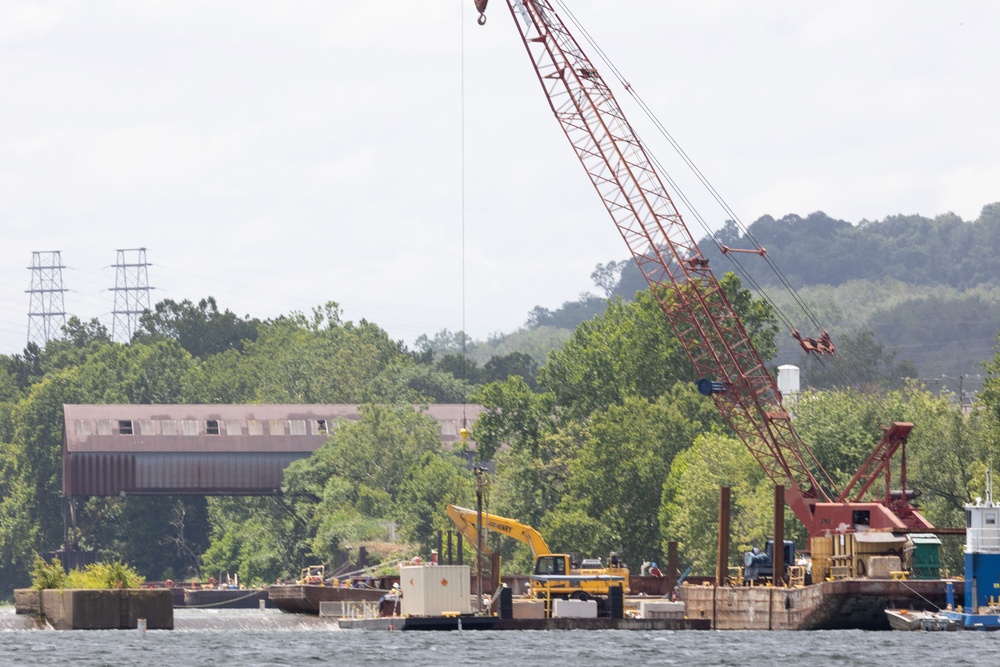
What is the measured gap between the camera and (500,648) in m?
73.5

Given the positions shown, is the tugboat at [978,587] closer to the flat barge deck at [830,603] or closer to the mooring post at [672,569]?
the flat barge deck at [830,603]

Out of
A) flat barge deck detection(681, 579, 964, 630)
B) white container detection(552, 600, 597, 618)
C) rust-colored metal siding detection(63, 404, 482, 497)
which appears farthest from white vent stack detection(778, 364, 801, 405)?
white container detection(552, 600, 597, 618)

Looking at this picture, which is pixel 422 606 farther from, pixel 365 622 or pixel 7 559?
pixel 7 559

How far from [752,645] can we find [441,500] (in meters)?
81.2

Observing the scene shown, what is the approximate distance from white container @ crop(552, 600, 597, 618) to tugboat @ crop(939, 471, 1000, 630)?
14001 millimetres

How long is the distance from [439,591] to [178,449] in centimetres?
9236

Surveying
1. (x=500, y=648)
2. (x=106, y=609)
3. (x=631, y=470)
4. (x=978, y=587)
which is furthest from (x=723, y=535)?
(x=631, y=470)

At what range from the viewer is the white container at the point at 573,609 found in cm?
8469

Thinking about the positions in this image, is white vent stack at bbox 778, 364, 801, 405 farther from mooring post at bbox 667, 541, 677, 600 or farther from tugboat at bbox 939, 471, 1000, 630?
tugboat at bbox 939, 471, 1000, 630

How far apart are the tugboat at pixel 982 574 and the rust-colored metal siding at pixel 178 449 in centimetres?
8741

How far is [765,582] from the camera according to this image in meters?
92.6

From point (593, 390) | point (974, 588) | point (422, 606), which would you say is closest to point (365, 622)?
point (422, 606)

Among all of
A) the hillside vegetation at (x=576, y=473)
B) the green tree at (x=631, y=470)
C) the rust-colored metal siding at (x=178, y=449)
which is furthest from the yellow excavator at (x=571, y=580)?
the rust-colored metal siding at (x=178, y=449)

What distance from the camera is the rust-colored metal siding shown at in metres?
170
